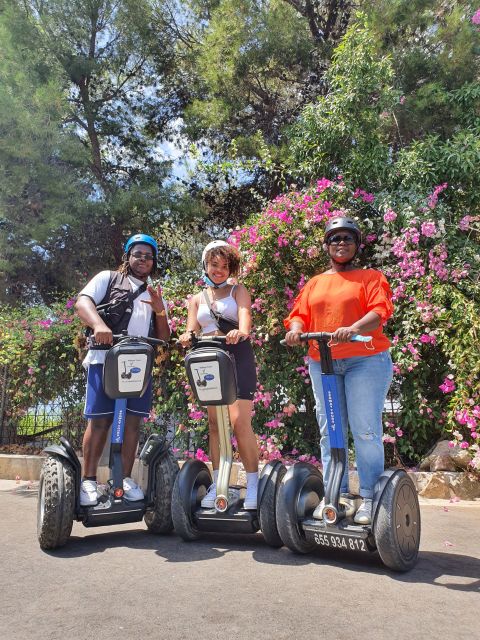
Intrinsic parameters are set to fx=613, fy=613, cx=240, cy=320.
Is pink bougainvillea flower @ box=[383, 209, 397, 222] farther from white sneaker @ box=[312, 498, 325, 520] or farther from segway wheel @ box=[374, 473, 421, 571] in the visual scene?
white sneaker @ box=[312, 498, 325, 520]

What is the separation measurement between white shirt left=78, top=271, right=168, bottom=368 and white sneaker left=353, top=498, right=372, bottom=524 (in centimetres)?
181

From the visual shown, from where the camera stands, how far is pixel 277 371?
6.27 m

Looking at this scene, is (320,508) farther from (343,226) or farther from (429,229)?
(429,229)

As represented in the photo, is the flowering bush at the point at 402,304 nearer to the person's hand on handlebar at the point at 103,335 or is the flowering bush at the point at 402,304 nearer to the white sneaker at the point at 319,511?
the white sneaker at the point at 319,511

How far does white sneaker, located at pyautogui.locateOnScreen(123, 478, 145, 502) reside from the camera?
12.5ft

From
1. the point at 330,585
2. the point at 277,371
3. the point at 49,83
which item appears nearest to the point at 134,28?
the point at 49,83

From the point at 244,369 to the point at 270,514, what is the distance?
896 millimetres

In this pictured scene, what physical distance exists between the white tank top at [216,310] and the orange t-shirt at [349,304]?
61 centimetres

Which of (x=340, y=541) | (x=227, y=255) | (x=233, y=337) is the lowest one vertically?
(x=340, y=541)

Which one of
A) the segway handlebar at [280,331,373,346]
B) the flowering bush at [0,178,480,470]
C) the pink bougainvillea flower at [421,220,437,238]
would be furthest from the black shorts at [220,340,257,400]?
the pink bougainvillea flower at [421,220,437,238]

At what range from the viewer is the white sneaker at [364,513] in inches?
124

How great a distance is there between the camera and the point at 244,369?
3898mm

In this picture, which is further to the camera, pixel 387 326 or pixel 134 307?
pixel 387 326

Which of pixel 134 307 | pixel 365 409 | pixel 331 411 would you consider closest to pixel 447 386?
pixel 365 409
